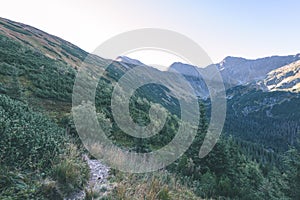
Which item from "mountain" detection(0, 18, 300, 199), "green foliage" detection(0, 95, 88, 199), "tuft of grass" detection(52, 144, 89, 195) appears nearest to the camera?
"green foliage" detection(0, 95, 88, 199)

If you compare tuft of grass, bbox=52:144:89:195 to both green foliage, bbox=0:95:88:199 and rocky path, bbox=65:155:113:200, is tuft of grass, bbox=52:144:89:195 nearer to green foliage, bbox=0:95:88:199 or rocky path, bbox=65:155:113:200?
green foliage, bbox=0:95:88:199

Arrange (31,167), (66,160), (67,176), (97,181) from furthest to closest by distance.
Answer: (97,181) → (66,160) → (67,176) → (31,167)

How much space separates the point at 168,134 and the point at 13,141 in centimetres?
1987

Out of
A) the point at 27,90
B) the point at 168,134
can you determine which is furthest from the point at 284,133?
the point at 27,90

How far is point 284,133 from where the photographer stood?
16612 centimetres

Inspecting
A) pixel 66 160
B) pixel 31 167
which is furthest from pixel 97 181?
Answer: pixel 31 167

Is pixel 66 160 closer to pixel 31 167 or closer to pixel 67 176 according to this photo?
pixel 67 176

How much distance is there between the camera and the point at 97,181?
6395 millimetres

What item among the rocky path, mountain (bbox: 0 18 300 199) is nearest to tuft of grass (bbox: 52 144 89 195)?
mountain (bbox: 0 18 300 199)

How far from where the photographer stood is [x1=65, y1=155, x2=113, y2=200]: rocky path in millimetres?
5225

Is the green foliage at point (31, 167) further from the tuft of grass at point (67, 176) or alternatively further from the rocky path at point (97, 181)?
the rocky path at point (97, 181)

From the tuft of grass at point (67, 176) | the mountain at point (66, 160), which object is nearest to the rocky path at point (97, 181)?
the mountain at point (66, 160)

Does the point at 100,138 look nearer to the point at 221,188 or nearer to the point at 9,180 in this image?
the point at 221,188

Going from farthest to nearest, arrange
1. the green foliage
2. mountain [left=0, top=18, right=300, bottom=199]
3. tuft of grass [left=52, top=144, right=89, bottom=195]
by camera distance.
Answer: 1. tuft of grass [left=52, top=144, right=89, bottom=195]
2. mountain [left=0, top=18, right=300, bottom=199]
3. the green foliage
